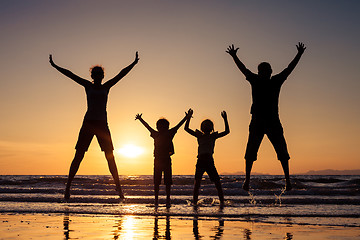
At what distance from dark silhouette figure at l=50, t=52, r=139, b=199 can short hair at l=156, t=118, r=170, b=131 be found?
204cm

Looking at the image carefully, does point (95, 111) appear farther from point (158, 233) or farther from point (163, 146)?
point (158, 233)

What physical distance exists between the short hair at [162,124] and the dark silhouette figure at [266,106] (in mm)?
3079

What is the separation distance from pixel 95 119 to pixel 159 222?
2.65 m

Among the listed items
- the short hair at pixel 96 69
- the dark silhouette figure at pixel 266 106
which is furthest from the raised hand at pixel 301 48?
the short hair at pixel 96 69

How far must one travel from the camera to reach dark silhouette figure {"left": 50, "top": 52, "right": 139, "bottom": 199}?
9469mm

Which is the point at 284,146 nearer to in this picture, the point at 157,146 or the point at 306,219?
the point at 306,219

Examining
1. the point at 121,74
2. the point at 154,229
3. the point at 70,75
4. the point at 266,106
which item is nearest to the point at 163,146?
the point at 121,74

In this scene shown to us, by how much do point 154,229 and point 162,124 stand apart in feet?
15.0

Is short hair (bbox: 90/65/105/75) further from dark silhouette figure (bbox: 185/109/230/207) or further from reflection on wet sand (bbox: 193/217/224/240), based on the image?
reflection on wet sand (bbox: 193/217/224/240)

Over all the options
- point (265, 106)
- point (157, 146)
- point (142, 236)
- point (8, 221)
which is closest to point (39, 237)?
point (142, 236)

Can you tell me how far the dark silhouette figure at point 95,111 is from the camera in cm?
947

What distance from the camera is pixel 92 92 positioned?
9.48 meters

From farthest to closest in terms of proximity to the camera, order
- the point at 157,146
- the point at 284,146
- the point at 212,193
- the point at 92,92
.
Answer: the point at 212,193 → the point at 157,146 → the point at 92,92 → the point at 284,146

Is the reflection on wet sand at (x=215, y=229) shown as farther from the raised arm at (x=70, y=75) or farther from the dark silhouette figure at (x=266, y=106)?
the raised arm at (x=70, y=75)
